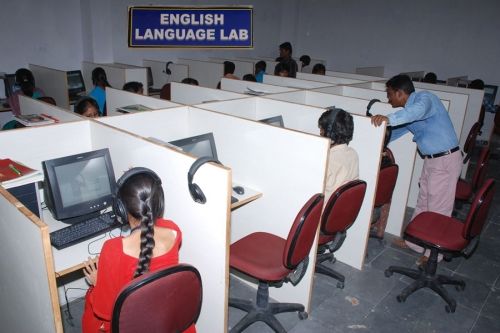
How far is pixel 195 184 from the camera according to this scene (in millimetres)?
1754

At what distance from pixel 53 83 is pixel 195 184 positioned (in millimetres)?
4140

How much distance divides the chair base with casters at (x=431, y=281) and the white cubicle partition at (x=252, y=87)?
207cm

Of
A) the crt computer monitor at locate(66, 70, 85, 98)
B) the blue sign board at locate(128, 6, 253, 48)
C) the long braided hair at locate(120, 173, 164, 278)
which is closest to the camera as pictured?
the long braided hair at locate(120, 173, 164, 278)

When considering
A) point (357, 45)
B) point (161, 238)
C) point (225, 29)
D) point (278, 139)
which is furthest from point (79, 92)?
point (357, 45)

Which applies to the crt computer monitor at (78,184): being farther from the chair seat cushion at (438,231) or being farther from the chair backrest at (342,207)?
the chair seat cushion at (438,231)

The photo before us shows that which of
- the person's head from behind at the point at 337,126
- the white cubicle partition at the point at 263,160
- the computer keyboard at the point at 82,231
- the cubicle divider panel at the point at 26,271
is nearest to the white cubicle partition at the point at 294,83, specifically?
the person's head from behind at the point at 337,126

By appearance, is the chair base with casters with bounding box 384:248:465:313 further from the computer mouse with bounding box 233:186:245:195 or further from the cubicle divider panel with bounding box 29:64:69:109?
the cubicle divider panel with bounding box 29:64:69:109

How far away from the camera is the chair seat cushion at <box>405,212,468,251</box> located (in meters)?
2.50

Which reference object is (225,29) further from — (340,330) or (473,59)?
(340,330)

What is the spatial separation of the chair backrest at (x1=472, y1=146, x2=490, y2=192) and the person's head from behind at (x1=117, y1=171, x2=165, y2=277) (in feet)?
9.06

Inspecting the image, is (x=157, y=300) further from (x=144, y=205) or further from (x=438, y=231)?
(x=438, y=231)

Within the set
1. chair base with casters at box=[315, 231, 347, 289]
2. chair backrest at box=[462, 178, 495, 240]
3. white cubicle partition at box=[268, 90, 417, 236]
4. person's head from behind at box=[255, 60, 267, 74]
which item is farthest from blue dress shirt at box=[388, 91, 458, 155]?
person's head from behind at box=[255, 60, 267, 74]

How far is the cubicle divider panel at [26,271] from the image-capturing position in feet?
4.24

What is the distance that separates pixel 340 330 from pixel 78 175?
179 cm
